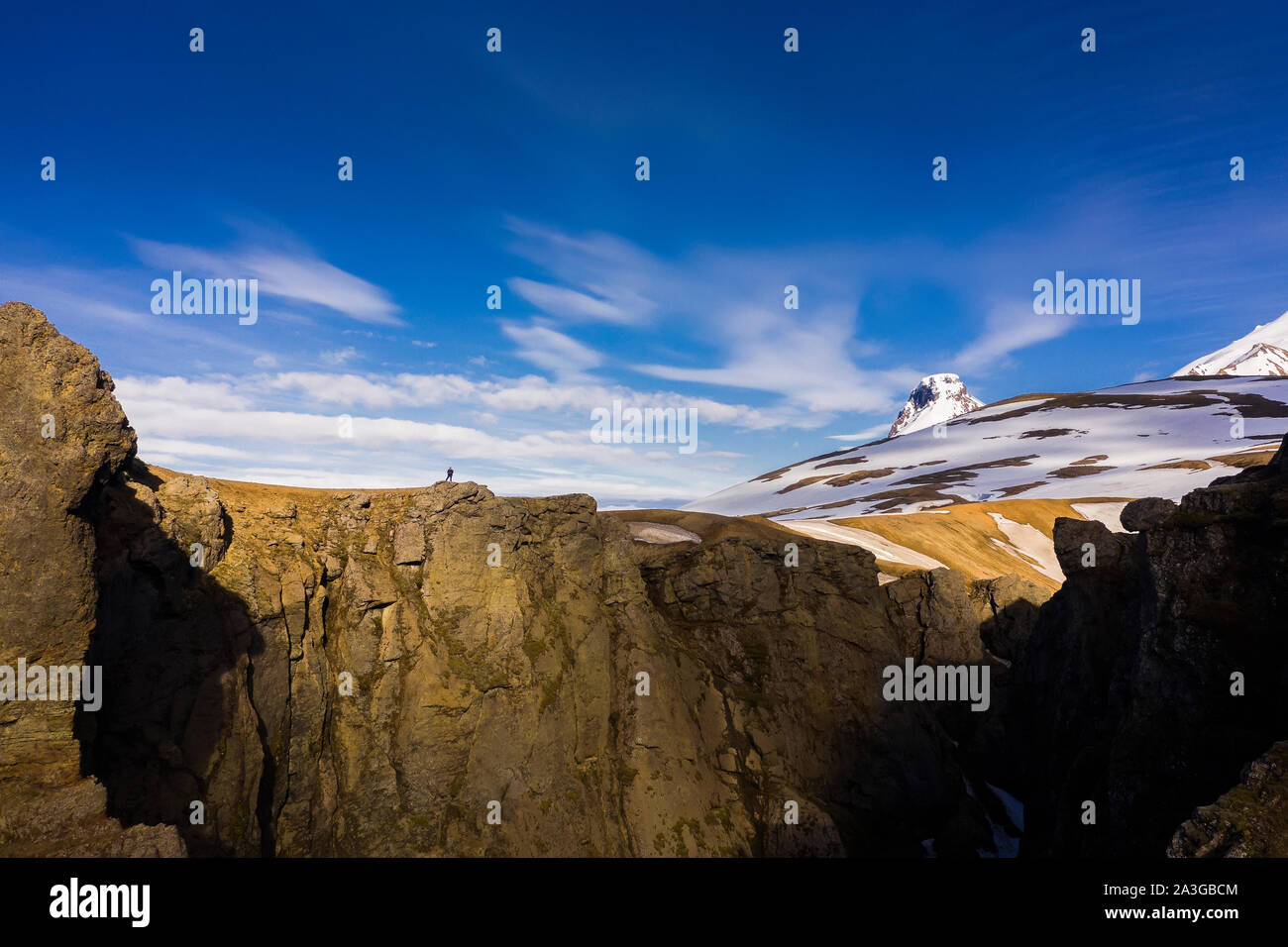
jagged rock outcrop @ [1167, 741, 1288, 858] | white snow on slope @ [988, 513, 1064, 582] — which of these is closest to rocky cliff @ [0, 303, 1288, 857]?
jagged rock outcrop @ [1167, 741, 1288, 858]

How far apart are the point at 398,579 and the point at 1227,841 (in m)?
29.5

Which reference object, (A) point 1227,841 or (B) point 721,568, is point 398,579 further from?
(A) point 1227,841

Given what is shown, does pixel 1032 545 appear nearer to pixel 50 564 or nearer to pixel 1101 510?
pixel 1101 510

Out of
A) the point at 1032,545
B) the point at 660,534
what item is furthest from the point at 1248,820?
the point at 1032,545

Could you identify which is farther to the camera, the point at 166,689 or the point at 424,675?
the point at 424,675

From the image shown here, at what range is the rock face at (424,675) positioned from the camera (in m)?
18.1

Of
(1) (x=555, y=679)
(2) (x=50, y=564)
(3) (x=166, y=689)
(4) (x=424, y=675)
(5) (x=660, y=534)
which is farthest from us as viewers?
(5) (x=660, y=534)

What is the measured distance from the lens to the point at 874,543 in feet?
269

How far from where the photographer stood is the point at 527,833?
97.7 feet

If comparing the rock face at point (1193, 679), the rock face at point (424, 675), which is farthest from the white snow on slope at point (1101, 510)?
the rock face at point (1193, 679)

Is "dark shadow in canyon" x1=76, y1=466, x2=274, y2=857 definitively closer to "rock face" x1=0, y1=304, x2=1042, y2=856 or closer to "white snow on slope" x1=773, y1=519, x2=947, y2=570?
"rock face" x1=0, y1=304, x2=1042, y2=856

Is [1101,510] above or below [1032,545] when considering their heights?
above

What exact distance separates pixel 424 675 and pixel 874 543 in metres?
64.1
